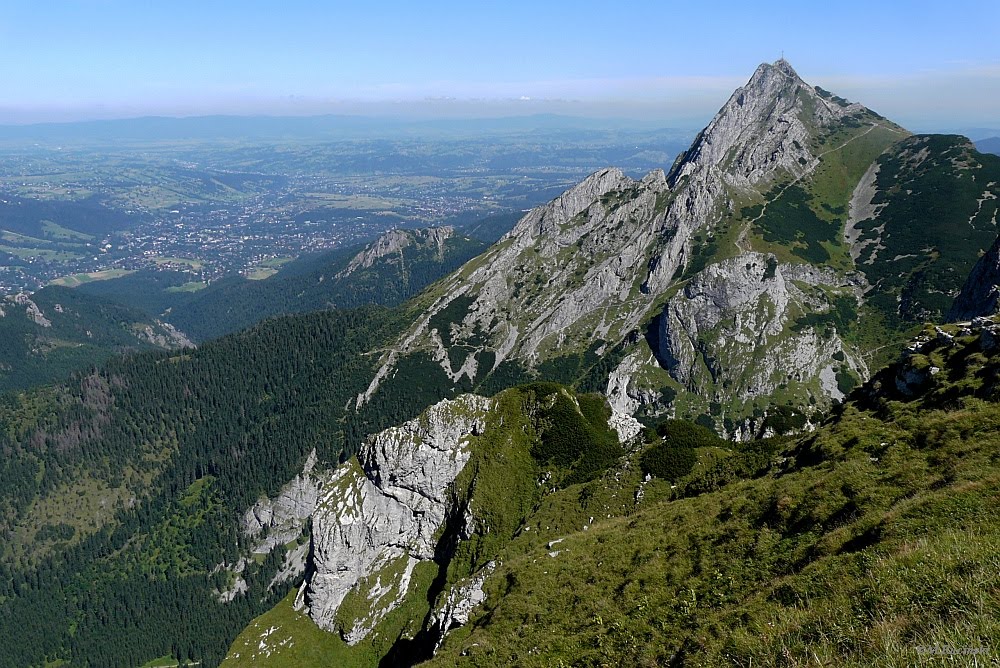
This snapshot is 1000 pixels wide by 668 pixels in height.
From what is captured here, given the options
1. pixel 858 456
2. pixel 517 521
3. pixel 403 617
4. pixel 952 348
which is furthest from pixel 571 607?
pixel 403 617

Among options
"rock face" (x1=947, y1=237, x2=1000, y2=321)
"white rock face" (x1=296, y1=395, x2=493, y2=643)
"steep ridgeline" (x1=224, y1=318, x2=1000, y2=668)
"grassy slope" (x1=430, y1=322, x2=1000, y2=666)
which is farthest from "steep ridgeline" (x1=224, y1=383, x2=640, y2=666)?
"rock face" (x1=947, y1=237, x2=1000, y2=321)

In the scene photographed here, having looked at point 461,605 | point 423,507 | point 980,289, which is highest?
point 980,289

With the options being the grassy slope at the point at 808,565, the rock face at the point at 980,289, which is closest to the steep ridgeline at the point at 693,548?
the grassy slope at the point at 808,565

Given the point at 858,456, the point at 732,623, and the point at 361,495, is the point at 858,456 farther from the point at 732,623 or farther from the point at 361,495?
the point at 361,495

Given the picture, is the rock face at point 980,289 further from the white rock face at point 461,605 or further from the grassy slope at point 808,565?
the white rock face at point 461,605

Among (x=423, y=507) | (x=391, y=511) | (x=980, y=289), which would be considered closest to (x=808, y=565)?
(x=423, y=507)

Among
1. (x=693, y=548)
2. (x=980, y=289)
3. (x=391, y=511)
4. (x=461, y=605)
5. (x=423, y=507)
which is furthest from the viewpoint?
(x=980, y=289)

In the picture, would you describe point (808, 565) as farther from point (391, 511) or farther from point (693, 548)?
point (391, 511)
